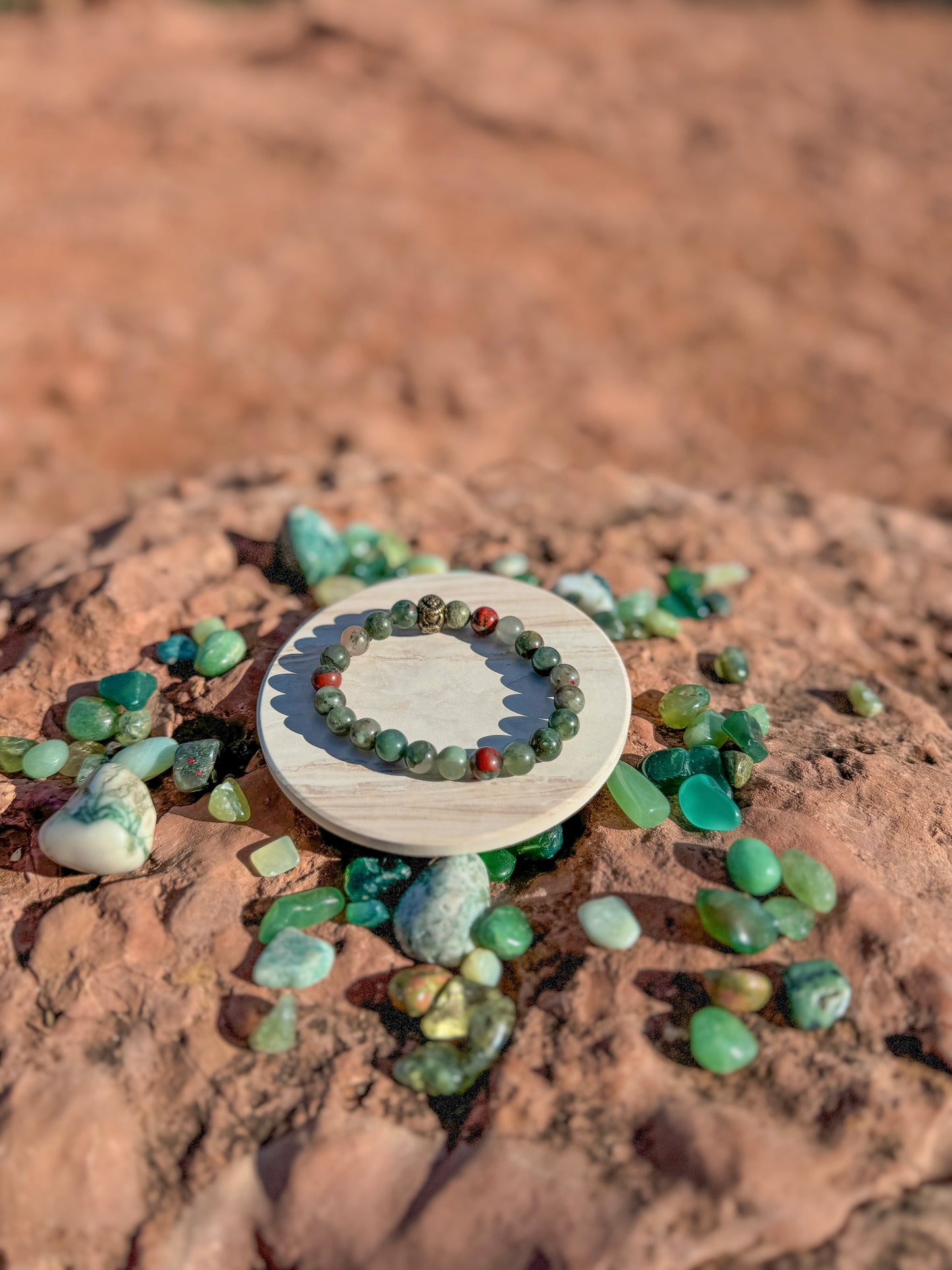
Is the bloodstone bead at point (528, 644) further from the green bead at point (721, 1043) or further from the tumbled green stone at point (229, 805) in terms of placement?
the green bead at point (721, 1043)

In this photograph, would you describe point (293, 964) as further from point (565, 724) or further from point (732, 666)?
point (732, 666)

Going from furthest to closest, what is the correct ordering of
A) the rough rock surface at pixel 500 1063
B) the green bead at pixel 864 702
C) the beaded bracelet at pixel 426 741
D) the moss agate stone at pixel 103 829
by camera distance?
the green bead at pixel 864 702, the beaded bracelet at pixel 426 741, the moss agate stone at pixel 103 829, the rough rock surface at pixel 500 1063

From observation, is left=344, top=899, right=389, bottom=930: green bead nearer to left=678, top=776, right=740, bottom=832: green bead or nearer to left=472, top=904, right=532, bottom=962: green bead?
left=472, top=904, right=532, bottom=962: green bead

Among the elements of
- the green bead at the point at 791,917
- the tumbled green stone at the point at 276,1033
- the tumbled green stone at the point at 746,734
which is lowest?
the tumbled green stone at the point at 276,1033

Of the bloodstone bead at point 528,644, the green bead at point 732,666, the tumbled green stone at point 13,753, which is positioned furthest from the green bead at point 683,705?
the tumbled green stone at point 13,753

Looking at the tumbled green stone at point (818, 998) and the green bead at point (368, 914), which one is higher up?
the tumbled green stone at point (818, 998)

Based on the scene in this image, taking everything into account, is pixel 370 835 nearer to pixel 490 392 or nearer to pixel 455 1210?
pixel 455 1210

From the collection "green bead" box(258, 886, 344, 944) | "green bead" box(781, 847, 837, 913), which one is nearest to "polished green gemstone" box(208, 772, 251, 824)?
"green bead" box(258, 886, 344, 944)
